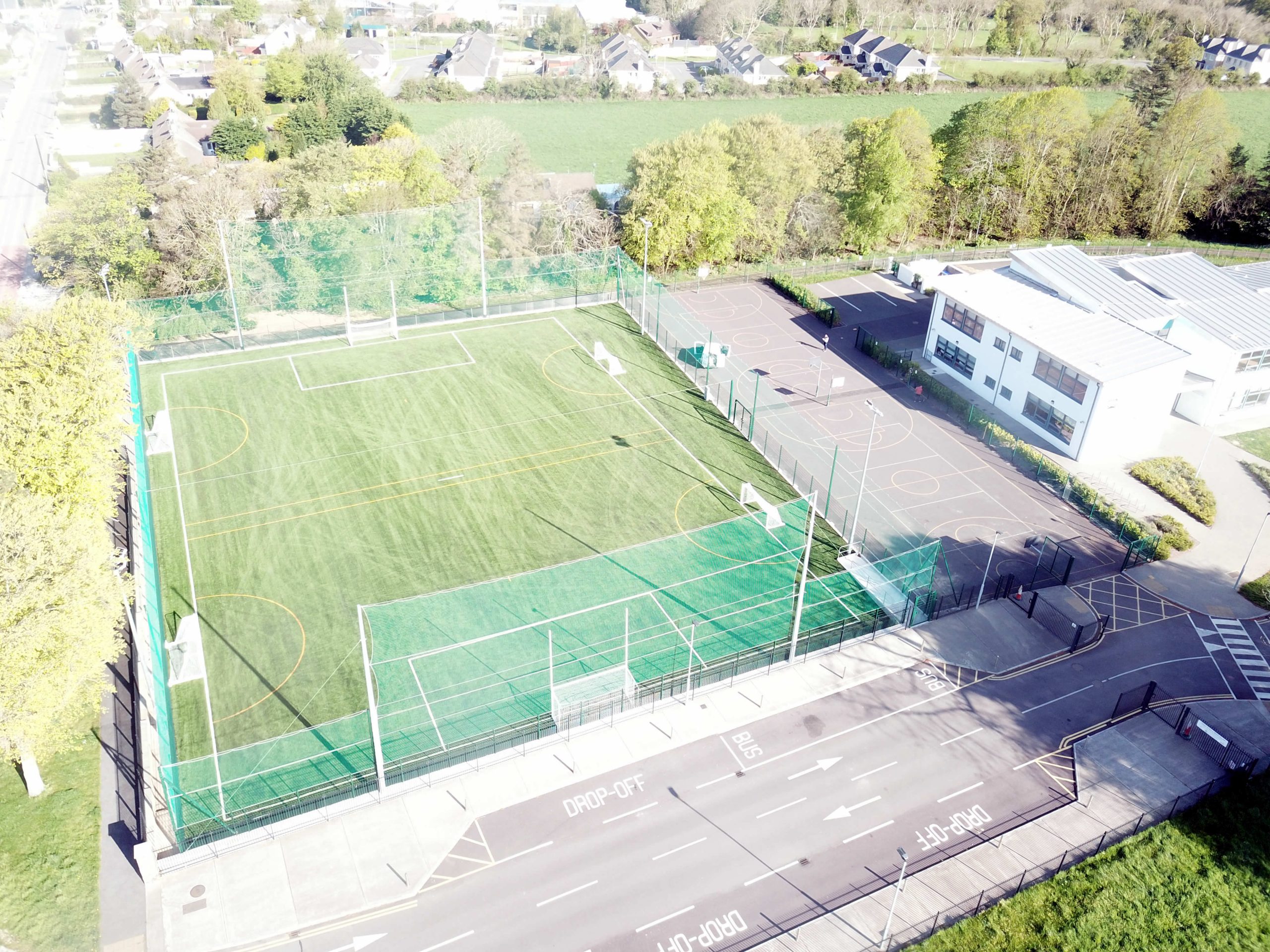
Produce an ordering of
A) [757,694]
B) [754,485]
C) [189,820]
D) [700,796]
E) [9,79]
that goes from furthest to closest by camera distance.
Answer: [9,79]
[754,485]
[757,694]
[700,796]
[189,820]

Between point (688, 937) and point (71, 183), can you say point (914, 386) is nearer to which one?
point (688, 937)

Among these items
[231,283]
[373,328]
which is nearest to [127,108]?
[231,283]

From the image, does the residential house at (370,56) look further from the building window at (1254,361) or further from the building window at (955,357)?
the building window at (1254,361)

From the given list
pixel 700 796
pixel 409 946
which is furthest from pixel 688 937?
pixel 409 946

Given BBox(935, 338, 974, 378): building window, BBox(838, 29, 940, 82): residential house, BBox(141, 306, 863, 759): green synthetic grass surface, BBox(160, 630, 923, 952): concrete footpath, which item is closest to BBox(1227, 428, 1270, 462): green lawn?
BBox(935, 338, 974, 378): building window

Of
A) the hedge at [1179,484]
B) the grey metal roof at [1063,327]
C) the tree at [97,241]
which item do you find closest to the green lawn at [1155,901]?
the hedge at [1179,484]

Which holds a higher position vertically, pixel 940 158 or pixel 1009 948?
pixel 940 158

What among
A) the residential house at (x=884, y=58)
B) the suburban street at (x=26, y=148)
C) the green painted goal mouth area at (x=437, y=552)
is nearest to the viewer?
the green painted goal mouth area at (x=437, y=552)
